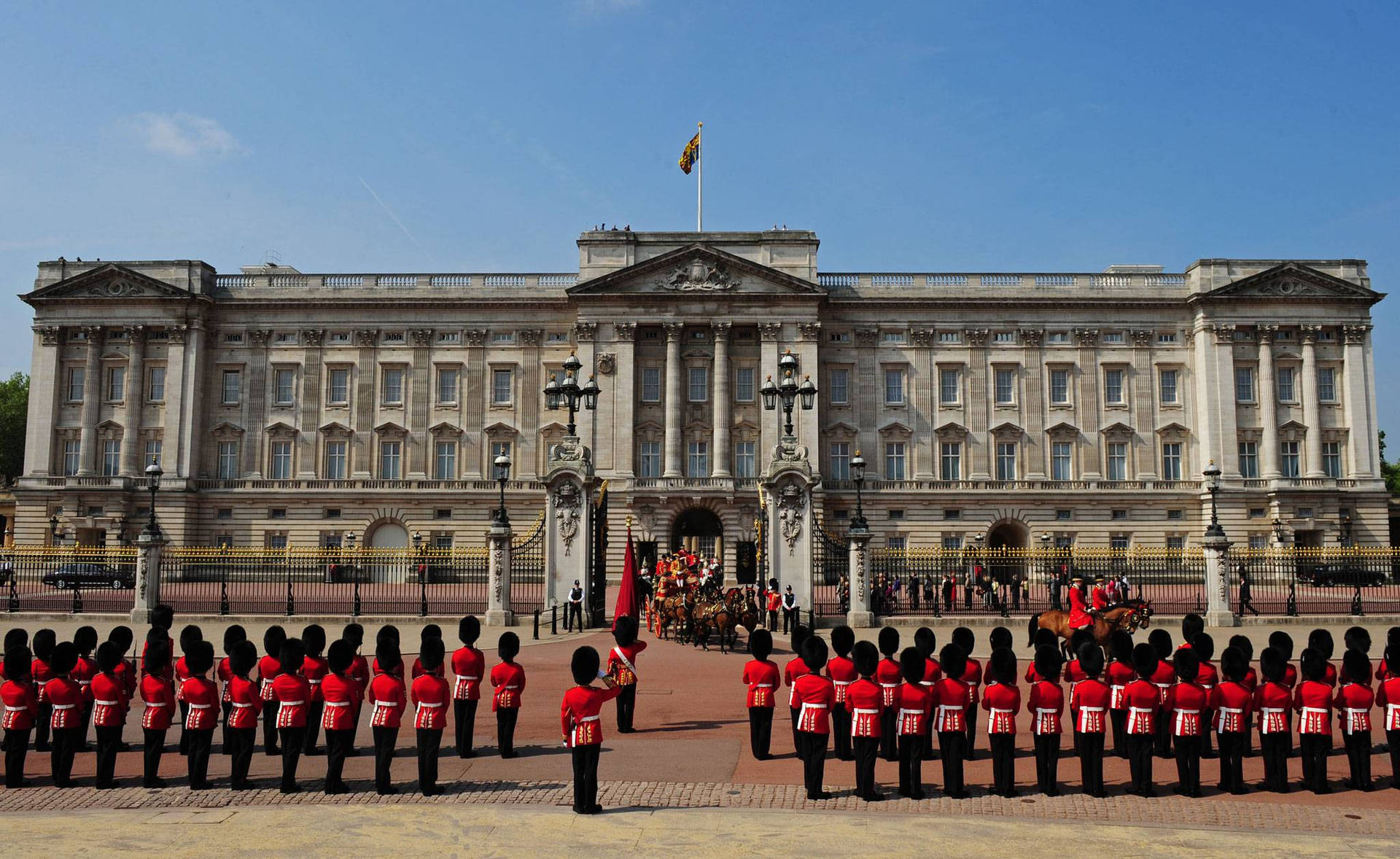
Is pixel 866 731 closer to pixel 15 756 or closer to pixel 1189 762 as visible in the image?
pixel 1189 762

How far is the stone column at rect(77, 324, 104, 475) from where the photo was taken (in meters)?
52.7

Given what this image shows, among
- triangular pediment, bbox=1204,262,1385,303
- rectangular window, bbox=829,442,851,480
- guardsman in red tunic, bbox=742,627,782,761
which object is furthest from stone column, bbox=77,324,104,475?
triangular pediment, bbox=1204,262,1385,303

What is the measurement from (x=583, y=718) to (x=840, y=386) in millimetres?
45489

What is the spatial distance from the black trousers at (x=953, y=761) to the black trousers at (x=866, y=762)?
29.2 inches

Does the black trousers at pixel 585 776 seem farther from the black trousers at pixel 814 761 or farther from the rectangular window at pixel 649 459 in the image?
the rectangular window at pixel 649 459

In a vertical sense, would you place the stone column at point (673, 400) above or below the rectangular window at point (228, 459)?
above

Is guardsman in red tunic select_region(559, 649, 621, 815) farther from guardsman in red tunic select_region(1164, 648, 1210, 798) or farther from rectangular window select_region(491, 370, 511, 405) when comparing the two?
rectangular window select_region(491, 370, 511, 405)

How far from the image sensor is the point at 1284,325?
5231 centimetres

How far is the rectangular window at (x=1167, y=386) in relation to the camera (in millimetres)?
53656

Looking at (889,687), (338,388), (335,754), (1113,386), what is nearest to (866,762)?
(889,687)

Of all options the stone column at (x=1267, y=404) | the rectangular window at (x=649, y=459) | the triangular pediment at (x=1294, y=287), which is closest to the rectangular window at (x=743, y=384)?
the rectangular window at (x=649, y=459)

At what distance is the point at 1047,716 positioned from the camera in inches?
402

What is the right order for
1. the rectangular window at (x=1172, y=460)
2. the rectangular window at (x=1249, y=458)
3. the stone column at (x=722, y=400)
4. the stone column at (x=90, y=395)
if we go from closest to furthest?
the stone column at (x=722, y=400)
the rectangular window at (x=1249, y=458)
the stone column at (x=90, y=395)
the rectangular window at (x=1172, y=460)

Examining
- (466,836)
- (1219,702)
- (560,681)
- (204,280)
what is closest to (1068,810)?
(1219,702)
